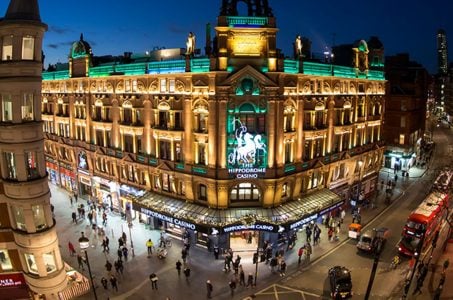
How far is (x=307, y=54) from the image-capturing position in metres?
51.3

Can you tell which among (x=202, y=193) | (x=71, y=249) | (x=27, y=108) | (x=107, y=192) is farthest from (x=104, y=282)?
(x=107, y=192)

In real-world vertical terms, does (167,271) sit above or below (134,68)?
below

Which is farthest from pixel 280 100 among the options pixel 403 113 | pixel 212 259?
pixel 403 113

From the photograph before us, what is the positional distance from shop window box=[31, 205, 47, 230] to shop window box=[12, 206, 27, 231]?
764mm

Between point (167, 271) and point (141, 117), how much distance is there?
1765cm

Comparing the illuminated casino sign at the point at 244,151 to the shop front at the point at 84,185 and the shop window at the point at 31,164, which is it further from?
the shop front at the point at 84,185

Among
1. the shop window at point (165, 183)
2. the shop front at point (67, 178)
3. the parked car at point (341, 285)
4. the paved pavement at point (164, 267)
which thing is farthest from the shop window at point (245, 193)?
the shop front at point (67, 178)

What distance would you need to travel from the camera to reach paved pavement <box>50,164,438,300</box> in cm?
2970

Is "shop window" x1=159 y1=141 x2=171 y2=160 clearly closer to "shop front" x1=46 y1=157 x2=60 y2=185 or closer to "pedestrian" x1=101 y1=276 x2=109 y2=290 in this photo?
"pedestrian" x1=101 y1=276 x2=109 y2=290

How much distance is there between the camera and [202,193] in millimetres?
37656

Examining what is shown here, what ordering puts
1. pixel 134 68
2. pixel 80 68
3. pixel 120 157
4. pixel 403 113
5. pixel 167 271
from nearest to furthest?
pixel 167 271 < pixel 134 68 < pixel 120 157 < pixel 80 68 < pixel 403 113

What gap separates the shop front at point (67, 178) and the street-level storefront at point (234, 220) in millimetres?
19888

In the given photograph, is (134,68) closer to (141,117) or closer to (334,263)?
(141,117)

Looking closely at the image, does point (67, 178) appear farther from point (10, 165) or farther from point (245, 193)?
point (10, 165)
